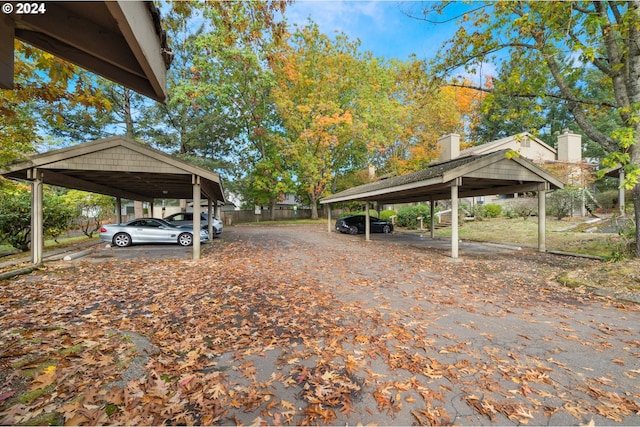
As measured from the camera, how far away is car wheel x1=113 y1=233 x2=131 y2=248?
12273mm

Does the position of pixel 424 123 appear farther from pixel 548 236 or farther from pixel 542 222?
pixel 542 222

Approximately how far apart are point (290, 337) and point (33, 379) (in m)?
2.67

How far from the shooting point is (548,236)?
46.3 feet

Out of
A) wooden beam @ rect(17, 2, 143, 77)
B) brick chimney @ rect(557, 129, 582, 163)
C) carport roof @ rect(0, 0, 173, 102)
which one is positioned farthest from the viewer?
brick chimney @ rect(557, 129, 582, 163)

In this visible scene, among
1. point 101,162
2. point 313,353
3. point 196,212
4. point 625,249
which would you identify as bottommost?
point 313,353

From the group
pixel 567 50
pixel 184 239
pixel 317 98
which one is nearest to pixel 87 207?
pixel 184 239

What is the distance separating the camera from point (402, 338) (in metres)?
3.79

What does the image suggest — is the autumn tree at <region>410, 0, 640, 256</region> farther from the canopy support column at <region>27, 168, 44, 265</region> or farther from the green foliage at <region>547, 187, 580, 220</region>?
the canopy support column at <region>27, 168, 44, 265</region>

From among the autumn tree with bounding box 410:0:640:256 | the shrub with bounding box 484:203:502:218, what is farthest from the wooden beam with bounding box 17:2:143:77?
the shrub with bounding box 484:203:502:218

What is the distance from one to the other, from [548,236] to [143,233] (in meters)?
19.9

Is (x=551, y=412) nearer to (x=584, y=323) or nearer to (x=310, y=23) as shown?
(x=584, y=323)

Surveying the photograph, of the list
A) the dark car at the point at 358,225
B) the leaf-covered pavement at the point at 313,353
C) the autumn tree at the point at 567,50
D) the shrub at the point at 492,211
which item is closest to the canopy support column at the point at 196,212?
the leaf-covered pavement at the point at 313,353

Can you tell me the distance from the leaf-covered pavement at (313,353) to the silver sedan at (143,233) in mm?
5869

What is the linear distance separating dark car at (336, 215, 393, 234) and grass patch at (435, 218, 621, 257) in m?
5.22
